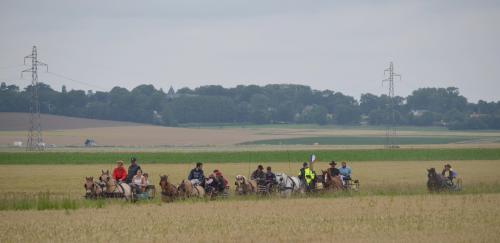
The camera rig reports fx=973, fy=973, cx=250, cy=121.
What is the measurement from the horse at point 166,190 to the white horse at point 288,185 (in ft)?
13.1

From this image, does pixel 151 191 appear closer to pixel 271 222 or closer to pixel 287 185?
pixel 287 185

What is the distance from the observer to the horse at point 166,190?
92.2 ft

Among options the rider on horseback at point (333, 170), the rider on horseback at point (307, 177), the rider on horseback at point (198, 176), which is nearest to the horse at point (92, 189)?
the rider on horseback at point (198, 176)

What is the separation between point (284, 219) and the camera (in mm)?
22562

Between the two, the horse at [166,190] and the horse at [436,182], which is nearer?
the horse at [166,190]

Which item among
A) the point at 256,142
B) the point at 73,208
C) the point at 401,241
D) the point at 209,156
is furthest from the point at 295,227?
the point at 256,142

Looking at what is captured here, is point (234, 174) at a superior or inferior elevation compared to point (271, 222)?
inferior

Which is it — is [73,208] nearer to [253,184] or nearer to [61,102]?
[253,184]

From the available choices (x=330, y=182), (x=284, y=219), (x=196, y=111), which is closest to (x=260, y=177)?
(x=330, y=182)

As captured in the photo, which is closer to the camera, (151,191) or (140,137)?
(151,191)

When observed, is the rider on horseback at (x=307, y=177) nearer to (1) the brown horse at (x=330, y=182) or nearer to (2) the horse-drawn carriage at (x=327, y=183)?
(2) the horse-drawn carriage at (x=327, y=183)

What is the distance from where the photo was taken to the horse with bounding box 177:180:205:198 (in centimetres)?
2894

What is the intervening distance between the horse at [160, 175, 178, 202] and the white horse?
401 cm

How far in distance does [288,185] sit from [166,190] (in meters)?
4.62
